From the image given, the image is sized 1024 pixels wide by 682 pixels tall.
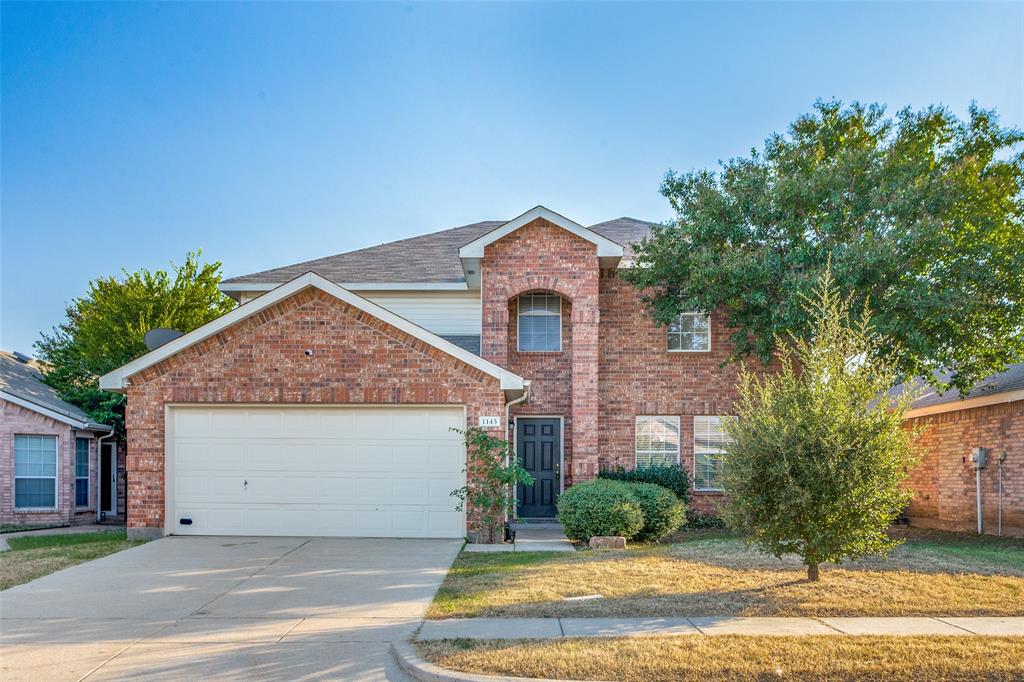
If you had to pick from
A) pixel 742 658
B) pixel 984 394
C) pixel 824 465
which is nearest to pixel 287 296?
pixel 824 465

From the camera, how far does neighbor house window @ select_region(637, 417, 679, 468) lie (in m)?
17.1

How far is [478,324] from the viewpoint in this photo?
57.8 feet

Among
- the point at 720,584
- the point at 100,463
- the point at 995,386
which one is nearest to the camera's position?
the point at 720,584

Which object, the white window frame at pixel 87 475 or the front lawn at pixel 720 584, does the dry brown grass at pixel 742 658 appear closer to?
the front lawn at pixel 720 584

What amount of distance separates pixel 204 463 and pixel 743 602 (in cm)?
963

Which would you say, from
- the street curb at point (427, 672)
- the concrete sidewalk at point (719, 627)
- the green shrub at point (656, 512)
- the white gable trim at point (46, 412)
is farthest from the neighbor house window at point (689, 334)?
the white gable trim at point (46, 412)

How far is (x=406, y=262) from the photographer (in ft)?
62.1

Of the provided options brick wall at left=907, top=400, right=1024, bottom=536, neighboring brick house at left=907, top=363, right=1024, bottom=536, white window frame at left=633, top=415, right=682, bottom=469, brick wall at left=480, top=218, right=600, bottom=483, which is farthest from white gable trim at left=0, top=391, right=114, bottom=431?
brick wall at left=907, top=400, right=1024, bottom=536

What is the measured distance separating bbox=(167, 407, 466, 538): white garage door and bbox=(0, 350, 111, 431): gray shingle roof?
19.8 ft

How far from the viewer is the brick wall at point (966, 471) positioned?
15.4 meters

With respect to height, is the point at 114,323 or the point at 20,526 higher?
the point at 114,323

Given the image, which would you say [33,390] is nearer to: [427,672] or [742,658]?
[427,672]

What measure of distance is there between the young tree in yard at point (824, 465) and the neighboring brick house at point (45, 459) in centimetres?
1548

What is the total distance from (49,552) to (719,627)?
Result: 10.8m
